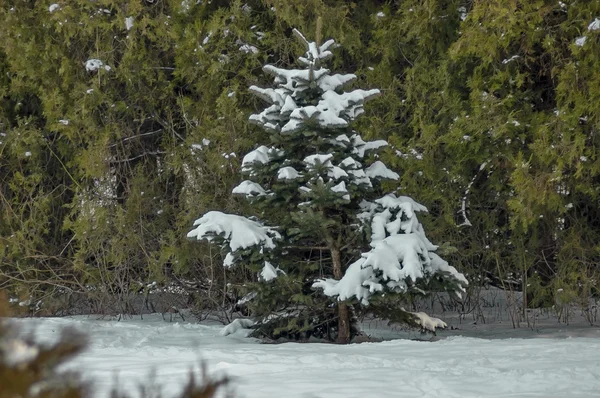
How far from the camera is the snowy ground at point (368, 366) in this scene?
15.5ft

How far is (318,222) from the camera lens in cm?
708

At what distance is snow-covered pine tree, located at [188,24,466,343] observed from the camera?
6.98 meters

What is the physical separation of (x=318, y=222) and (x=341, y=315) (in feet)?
3.19

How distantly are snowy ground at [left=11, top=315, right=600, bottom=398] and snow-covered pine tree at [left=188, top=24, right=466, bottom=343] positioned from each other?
50 cm

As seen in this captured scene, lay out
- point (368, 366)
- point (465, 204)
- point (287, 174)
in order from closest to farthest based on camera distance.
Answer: point (368, 366), point (287, 174), point (465, 204)

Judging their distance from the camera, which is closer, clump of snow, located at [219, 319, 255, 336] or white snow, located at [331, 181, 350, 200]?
white snow, located at [331, 181, 350, 200]

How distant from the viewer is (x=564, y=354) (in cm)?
606

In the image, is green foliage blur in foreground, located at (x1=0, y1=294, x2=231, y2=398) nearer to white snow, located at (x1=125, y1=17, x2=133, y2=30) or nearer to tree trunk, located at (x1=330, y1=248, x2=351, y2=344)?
tree trunk, located at (x1=330, y1=248, x2=351, y2=344)

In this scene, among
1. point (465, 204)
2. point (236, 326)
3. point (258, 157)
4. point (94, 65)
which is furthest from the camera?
point (94, 65)

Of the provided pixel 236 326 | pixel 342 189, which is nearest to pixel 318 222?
pixel 342 189

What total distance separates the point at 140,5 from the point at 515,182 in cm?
469

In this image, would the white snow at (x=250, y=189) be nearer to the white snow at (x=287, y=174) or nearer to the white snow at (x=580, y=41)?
the white snow at (x=287, y=174)

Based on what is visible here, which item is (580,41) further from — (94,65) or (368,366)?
(94,65)

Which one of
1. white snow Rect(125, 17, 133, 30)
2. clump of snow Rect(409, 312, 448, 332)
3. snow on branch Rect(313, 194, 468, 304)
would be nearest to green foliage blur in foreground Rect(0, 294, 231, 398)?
snow on branch Rect(313, 194, 468, 304)
